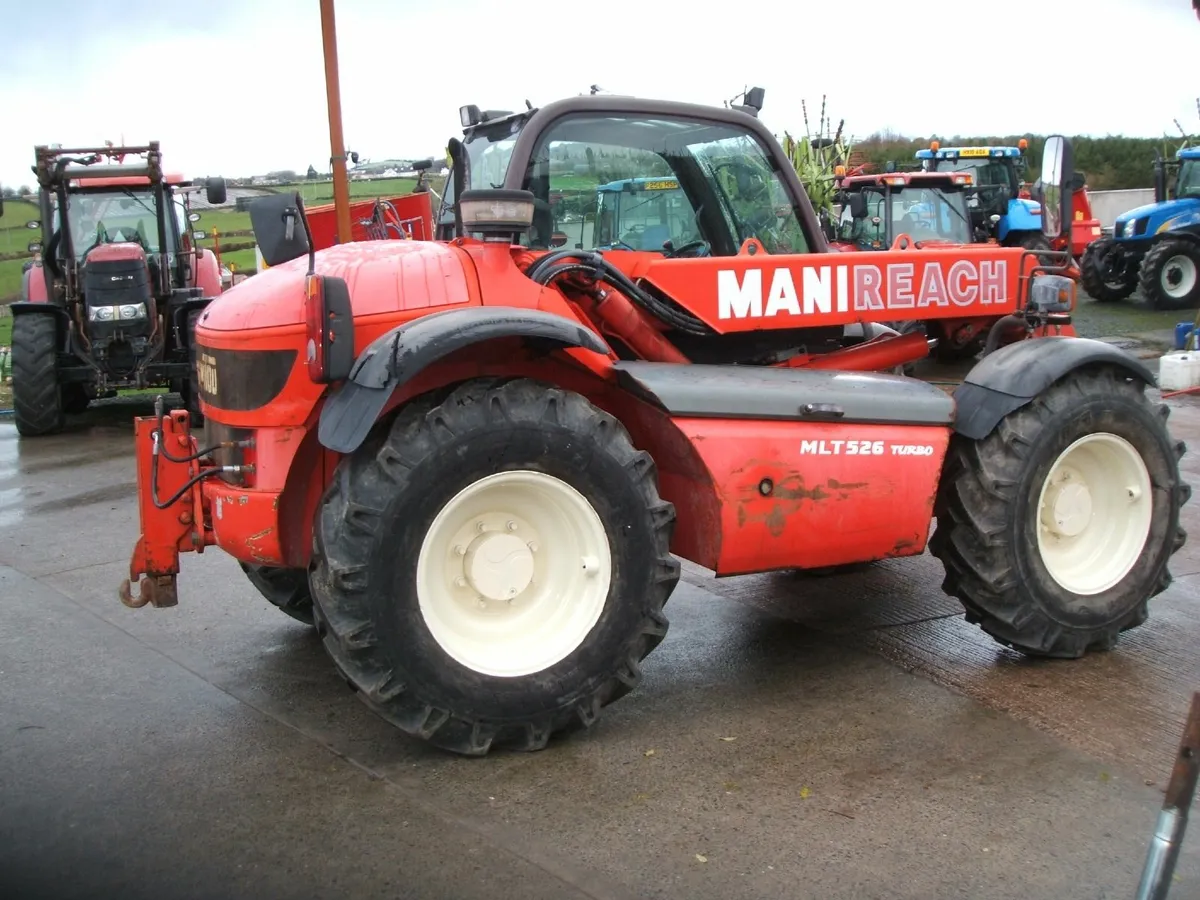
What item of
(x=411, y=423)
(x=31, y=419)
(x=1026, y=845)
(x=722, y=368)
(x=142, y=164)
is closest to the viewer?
(x=1026, y=845)

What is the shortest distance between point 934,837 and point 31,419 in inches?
403

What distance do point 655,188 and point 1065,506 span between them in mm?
2118

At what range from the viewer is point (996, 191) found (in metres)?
18.7

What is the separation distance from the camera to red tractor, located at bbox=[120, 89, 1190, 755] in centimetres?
386

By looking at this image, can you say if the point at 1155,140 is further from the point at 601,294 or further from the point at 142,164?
the point at 601,294

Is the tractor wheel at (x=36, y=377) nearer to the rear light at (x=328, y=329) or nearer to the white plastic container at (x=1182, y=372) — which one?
the rear light at (x=328, y=329)

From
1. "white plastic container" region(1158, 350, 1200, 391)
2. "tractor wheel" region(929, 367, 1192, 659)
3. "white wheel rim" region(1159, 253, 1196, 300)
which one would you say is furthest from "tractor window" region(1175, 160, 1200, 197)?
"tractor wheel" region(929, 367, 1192, 659)

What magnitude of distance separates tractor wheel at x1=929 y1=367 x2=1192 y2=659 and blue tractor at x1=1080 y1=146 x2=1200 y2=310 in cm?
1541

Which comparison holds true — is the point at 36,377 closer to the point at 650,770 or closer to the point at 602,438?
the point at 602,438

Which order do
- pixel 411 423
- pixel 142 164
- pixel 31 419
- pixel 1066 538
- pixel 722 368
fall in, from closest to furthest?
pixel 411 423, pixel 722 368, pixel 1066 538, pixel 31 419, pixel 142 164

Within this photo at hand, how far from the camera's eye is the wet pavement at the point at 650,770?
3314mm

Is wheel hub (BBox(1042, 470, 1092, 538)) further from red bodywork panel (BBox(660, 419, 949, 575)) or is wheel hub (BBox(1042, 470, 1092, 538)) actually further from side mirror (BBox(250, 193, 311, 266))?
side mirror (BBox(250, 193, 311, 266))

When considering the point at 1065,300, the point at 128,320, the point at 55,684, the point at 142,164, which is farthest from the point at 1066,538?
the point at 142,164

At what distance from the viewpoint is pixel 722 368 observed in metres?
4.68
